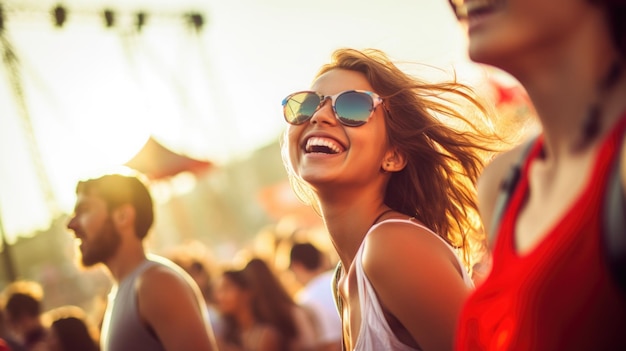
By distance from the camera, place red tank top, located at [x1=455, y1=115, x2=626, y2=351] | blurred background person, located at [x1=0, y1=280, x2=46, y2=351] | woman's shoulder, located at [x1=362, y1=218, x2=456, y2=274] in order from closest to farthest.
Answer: red tank top, located at [x1=455, y1=115, x2=626, y2=351]
woman's shoulder, located at [x1=362, y1=218, x2=456, y2=274]
blurred background person, located at [x1=0, y1=280, x2=46, y2=351]

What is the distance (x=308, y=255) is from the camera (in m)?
7.77

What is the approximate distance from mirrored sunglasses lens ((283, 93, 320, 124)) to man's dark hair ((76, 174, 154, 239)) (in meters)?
1.93

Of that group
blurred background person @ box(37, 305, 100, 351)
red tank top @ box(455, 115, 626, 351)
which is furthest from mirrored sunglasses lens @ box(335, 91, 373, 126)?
blurred background person @ box(37, 305, 100, 351)

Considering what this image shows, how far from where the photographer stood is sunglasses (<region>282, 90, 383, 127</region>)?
9.89ft

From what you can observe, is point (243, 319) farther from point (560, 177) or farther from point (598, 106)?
point (598, 106)

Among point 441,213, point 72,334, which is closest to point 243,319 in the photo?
point 72,334

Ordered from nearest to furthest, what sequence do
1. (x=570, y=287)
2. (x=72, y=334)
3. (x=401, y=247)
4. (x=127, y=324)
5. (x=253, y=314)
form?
(x=570, y=287) < (x=401, y=247) < (x=127, y=324) < (x=72, y=334) < (x=253, y=314)

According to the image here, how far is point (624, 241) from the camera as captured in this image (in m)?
1.21

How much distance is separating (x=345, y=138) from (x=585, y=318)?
5.65 feet

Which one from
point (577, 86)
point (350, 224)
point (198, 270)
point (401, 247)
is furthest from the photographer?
point (198, 270)

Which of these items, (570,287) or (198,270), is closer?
(570,287)

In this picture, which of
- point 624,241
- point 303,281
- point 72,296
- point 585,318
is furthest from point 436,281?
point 72,296

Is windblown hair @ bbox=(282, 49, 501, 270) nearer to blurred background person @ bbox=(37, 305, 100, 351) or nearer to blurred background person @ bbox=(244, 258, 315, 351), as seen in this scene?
blurred background person @ bbox=(244, 258, 315, 351)

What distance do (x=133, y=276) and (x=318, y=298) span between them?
113 inches
